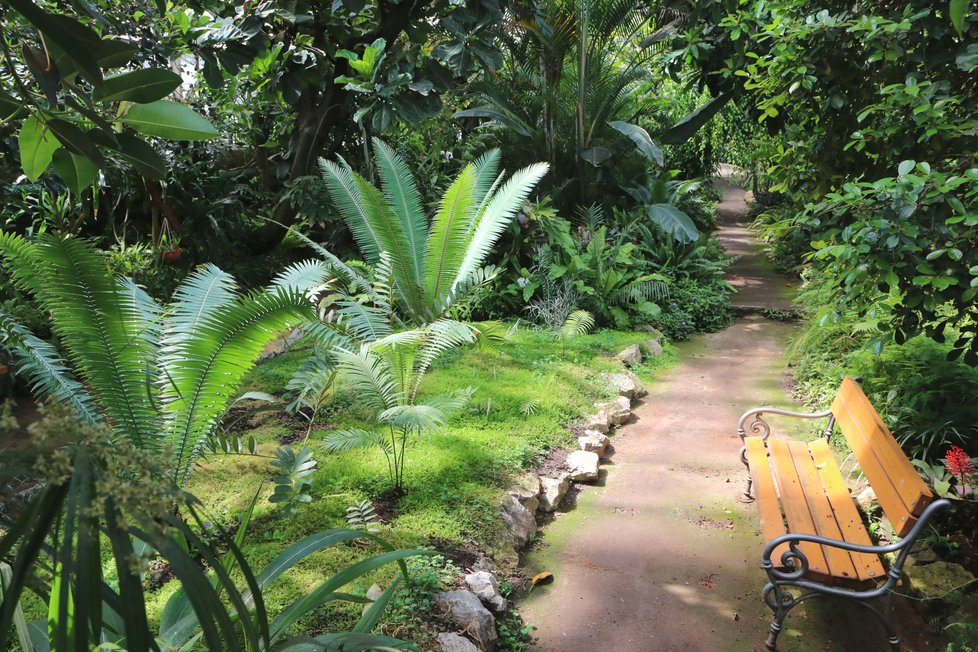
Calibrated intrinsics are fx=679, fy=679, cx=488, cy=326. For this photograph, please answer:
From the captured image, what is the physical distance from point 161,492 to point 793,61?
3848 mm

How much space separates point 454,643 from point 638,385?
355cm

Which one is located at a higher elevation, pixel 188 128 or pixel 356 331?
pixel 188 128

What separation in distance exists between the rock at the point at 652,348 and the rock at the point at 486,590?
391 centimetres

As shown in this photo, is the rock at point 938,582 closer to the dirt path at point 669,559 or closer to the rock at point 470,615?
the dirt path at point 669,559

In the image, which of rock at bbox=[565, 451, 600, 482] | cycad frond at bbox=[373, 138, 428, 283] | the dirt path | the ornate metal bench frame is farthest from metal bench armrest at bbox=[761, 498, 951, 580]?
cycad frond at bbox=[373, 138, 428, 283]

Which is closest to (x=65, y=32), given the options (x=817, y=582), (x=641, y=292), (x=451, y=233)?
(x=817, y=582)

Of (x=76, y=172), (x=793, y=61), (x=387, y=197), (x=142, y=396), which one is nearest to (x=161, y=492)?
(x=76, y=172)

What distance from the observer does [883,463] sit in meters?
2.93

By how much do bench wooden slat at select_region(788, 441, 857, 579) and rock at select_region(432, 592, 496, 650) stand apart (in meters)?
1.37

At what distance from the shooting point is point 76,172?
131cm

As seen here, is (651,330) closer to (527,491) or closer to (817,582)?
(527,491)

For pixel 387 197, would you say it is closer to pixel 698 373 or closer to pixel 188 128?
pixel 698 373

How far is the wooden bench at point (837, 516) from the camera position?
8.48ft

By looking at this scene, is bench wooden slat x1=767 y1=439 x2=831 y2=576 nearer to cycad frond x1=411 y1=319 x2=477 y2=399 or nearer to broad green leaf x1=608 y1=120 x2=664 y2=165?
cycad frond x1=411 y1=319 x2=477 y2=399
